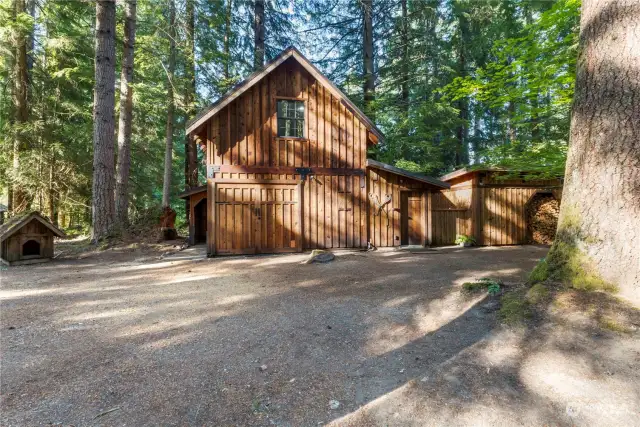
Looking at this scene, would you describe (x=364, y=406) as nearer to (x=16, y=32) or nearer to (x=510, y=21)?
(x=510, y=21)

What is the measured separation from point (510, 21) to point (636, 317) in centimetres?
1477

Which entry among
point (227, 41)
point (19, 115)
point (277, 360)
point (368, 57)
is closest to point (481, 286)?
point (277, 360)

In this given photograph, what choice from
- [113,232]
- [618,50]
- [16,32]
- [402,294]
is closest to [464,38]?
[618,50]

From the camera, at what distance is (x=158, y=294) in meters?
5.38

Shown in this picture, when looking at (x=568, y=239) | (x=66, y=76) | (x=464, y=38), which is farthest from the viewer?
(x=464, y=38)

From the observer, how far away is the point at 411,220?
12500 mm

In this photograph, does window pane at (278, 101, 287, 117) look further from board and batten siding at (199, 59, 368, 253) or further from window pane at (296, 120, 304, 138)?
window pane at (296, 120, 304, 138)

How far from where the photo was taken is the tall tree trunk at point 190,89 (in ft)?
49.5

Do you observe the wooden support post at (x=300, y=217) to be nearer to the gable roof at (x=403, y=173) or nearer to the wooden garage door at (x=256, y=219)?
the wooden garage door at (x=256, y=219)

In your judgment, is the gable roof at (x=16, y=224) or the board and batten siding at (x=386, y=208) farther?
the board and batten siding at (x=386, y=208)

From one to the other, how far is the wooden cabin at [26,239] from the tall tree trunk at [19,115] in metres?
8.15

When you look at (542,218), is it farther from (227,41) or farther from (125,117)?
(125,117)

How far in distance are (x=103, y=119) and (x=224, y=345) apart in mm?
11697

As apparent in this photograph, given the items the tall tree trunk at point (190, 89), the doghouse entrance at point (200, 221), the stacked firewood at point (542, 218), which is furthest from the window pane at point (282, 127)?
the stacked firewood at point (542, 218)
